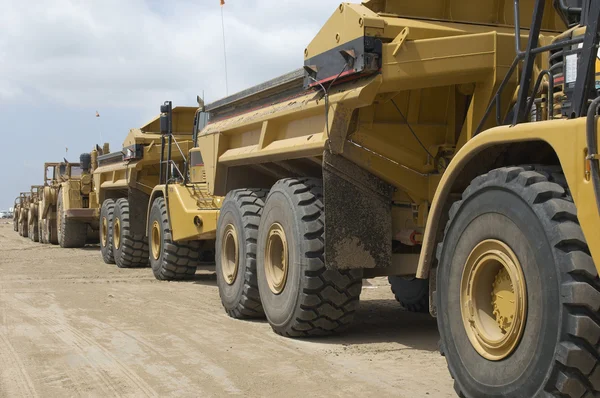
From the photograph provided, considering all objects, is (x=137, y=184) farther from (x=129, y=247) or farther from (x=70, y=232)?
(x=70, y=232)

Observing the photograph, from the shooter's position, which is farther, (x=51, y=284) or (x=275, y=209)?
(x=51, y=284)

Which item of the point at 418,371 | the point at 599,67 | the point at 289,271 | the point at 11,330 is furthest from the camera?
the point at 11,330

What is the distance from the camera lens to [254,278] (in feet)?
25.6

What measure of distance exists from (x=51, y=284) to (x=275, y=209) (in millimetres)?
5803

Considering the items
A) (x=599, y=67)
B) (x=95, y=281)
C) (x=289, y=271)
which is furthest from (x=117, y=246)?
(x=599, y=67)

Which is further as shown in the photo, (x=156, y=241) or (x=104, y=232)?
(x=104, y=232)

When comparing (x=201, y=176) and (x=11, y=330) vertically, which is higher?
(x=201, y=176)

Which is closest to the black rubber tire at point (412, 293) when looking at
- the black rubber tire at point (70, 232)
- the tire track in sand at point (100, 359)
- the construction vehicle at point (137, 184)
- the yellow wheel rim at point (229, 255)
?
the yellow wheel rim at point (229, 255)

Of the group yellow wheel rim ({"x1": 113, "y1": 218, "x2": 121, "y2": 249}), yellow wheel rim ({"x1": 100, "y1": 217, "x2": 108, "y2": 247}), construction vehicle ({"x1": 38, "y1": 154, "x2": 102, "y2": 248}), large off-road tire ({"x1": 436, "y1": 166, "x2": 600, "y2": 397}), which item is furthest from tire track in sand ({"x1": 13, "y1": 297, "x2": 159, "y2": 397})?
construction vehicle ({"x1": 38, "y1": 154, "x2": 102, "y2": 248})

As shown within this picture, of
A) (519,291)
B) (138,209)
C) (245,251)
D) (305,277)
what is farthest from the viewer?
(138,209)

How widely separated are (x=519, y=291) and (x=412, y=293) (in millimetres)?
4780

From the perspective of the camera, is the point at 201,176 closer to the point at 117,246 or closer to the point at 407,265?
the point at 117,246

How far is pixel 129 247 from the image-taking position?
47.8 ft

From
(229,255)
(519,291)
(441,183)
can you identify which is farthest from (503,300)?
(229,255)
